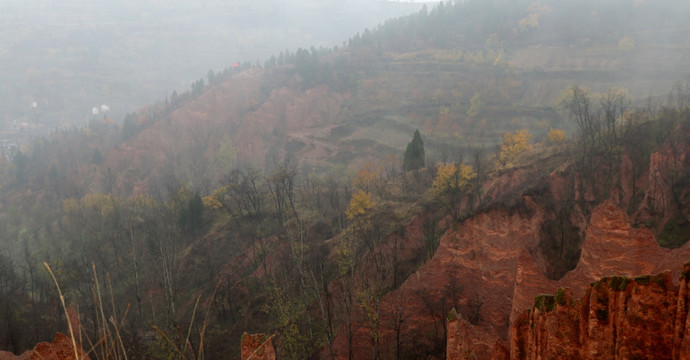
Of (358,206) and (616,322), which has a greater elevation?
(616,322)

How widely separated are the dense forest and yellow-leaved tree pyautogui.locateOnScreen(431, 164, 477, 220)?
0.84 ft

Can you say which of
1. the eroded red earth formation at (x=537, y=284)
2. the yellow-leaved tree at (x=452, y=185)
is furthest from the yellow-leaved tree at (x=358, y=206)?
the eroded red earth formation at (x=537, y=284)

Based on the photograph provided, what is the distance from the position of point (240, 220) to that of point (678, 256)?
48.0 m

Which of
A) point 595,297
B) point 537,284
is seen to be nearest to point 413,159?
point 537,284

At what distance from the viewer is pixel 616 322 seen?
1045 cm

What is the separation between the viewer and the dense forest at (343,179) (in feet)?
87.4

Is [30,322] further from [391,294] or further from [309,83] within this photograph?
[309,83]

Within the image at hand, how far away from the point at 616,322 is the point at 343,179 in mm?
72700

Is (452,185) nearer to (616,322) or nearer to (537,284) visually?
(537,284)

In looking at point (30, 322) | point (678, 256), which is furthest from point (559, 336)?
point (30, 322)

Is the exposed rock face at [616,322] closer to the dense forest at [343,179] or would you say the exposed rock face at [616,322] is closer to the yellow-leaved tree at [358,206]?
the dense forest at [343,179]

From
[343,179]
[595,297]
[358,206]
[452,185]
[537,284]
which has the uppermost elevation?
[595,297]

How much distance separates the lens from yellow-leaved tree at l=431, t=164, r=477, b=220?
1526 inches

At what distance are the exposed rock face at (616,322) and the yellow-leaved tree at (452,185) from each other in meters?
25.1
